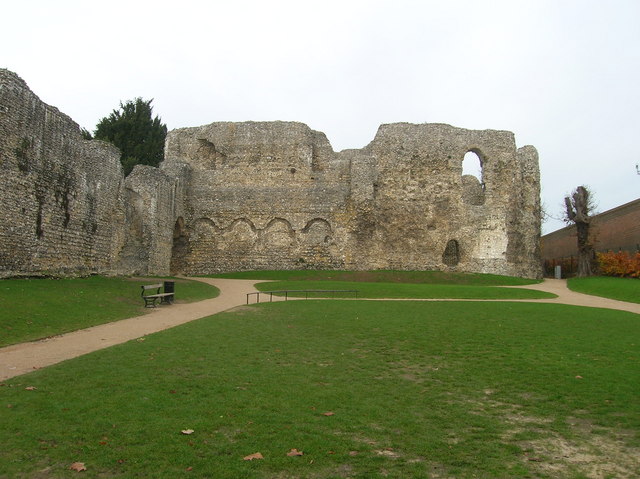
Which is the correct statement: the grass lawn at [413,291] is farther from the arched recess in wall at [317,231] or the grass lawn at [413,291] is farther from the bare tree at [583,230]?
the bare tree at [583,230]

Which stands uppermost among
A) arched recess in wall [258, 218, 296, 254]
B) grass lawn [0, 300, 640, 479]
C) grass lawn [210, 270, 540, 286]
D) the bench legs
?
arched recess in wall [258, 218, 296, 254]

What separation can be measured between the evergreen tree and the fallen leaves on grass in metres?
41.6

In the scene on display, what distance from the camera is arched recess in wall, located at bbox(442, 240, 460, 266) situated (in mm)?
33706

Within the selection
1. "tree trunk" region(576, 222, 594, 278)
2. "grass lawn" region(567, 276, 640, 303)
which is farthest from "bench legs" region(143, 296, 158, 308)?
"tree trunk" region(576, 222, 594, 278)

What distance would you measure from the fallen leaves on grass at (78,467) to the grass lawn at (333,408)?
Result: 0.06 metres

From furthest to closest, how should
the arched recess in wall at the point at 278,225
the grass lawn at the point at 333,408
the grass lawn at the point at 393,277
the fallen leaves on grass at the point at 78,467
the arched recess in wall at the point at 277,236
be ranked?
1. the arched recess in wall at the point at 278,225
2. the arched recess in wall at the point at 277,236
3. the grass lawn at the point at 393,277
4. the grass lawn at the point at 333,408
5. the fallen leaves on grass at the point at 78,467

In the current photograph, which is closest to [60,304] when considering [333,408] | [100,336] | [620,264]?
[100,336]

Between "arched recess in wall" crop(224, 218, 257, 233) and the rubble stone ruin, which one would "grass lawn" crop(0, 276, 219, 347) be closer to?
the rubble stone ruin

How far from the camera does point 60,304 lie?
13.3m

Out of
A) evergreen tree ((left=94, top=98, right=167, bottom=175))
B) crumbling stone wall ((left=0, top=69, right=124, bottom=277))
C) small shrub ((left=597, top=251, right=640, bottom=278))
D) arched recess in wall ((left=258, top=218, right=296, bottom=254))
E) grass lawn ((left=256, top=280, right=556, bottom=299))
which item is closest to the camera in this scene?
crumbling stone wall ((left=0, top=69, right=124, bottom=277))

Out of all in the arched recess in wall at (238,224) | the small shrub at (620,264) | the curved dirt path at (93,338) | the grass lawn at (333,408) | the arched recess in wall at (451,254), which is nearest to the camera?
the grass lawn at (333,408)

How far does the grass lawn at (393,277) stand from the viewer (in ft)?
93.9

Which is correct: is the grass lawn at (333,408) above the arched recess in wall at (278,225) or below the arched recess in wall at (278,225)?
below

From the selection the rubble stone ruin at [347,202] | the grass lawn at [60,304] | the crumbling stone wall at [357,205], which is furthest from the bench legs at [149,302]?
the crumbling stone wall at [357,205]
